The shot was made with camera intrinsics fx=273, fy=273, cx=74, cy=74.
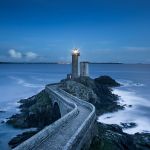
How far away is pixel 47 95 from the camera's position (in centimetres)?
4000

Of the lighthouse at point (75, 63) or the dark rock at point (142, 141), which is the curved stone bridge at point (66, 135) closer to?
the dark rock at point (142, 141)

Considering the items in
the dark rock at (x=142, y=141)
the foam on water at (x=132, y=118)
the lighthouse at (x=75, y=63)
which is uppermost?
the lighthouse at (x=75, y=63)

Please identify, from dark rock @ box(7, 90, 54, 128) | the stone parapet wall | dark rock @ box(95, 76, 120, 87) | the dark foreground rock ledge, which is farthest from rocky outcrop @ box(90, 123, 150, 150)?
dark rock @ box(95, 76, 120, 87)

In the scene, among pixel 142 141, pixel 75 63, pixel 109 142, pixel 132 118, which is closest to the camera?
pixel 109 142

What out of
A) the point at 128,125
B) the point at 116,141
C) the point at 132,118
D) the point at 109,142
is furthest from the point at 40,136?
the point at 132,118

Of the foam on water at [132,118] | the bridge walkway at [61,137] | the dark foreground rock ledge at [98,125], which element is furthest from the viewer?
the foam on water at [132,118]

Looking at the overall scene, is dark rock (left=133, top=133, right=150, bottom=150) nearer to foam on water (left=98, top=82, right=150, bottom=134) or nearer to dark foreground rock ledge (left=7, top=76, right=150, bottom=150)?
dark foreground rock ledge (left=7, top=76, right=150, bottom=150)

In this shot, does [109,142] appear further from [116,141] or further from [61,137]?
[61,137]

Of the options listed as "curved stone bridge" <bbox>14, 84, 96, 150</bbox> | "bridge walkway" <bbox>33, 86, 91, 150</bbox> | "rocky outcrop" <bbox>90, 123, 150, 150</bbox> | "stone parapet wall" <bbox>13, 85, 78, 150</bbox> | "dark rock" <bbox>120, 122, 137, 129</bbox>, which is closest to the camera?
"stone parapet wall" <bbox>13, 85, 78, 150</bbox>

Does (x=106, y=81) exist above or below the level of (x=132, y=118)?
above

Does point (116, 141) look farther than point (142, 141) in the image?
No

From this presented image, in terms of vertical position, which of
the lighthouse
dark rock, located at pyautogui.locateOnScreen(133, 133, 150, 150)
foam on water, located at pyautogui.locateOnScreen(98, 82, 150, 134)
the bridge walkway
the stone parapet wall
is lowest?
foam on water, located at pyautogui.locateOnScreen(98, 82, 150, 134)

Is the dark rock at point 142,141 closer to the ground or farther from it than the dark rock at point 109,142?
closer to the ground

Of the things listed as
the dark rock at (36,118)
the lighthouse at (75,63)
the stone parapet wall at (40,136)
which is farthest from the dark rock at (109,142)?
the lighthouse at (75,63)
